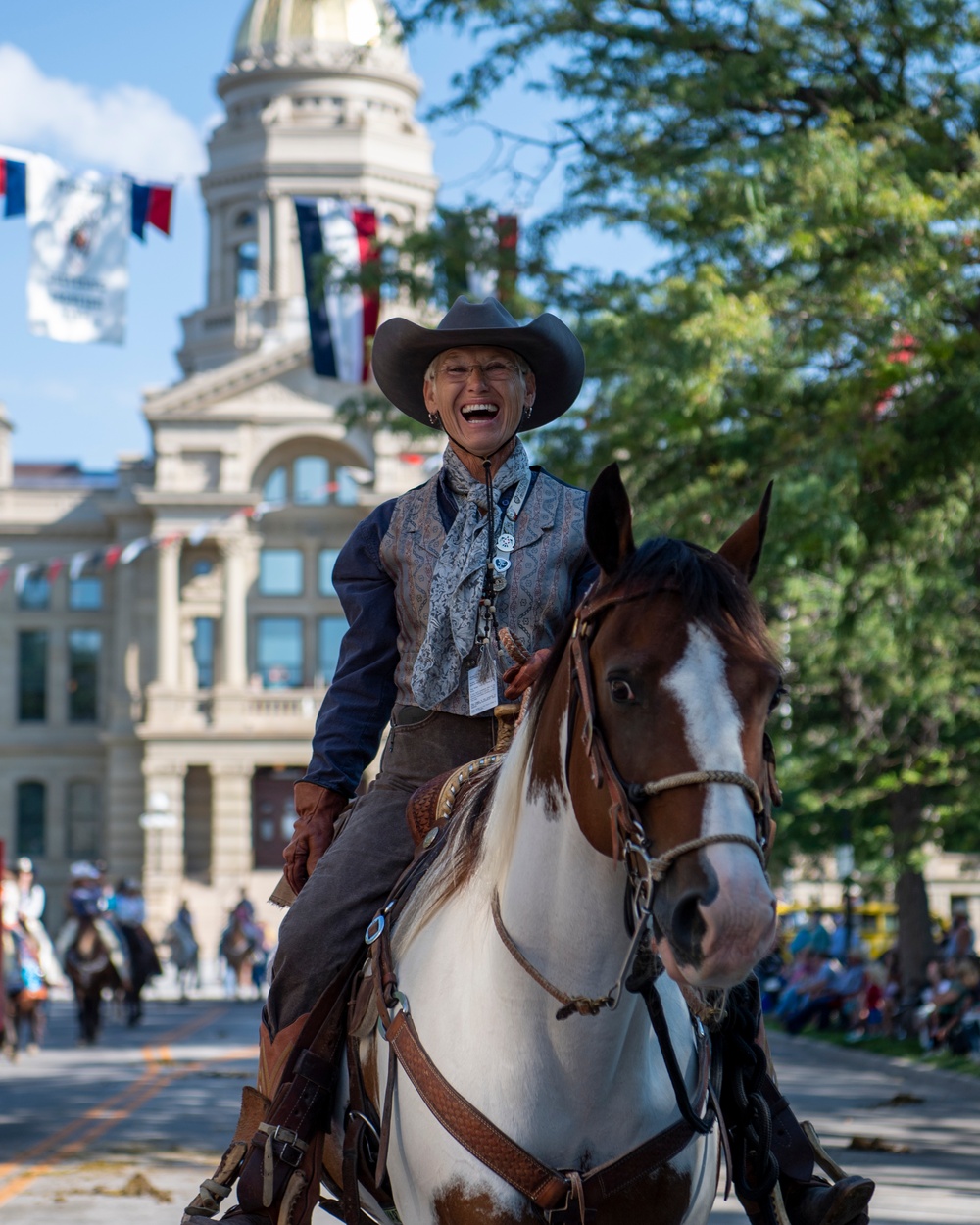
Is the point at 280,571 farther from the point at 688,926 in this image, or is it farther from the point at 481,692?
the point at 688,926

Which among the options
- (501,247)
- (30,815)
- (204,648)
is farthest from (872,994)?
(30,815)

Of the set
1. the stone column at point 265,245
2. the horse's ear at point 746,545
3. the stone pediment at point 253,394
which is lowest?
the horse's ear at point 746,545

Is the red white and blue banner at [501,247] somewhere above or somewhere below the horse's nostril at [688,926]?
above

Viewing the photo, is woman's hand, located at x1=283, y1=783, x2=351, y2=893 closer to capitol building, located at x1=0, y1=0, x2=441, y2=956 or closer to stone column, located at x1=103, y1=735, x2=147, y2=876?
capitol building, located at x1=0, y1=0, x2=441, y2=956

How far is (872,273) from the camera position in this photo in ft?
45.4

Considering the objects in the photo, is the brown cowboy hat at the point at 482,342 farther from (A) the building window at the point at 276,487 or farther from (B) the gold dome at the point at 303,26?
(B) the gold dome at the point at 303,26

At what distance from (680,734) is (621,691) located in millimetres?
159

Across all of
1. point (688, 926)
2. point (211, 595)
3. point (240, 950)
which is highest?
point (211, 595)

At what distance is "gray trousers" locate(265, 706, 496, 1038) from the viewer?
448 cm

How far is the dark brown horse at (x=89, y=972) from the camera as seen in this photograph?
25000 millimetres

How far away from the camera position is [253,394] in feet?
216

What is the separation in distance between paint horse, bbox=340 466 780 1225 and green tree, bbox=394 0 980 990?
9.48 metres

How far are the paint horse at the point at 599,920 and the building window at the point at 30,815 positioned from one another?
66.3 metres

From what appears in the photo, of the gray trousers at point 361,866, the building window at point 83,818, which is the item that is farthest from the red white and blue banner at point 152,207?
the building window at point 83,818
